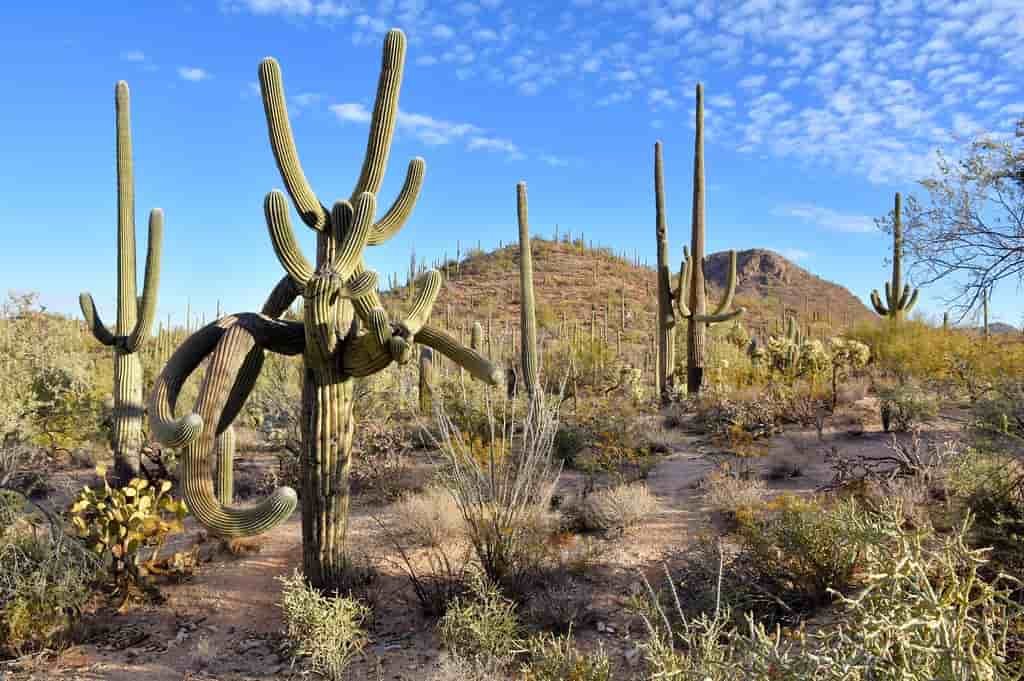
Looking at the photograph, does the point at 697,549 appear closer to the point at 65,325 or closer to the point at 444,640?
the point at 444,640

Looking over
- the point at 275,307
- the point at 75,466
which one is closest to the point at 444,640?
the point at 275,307

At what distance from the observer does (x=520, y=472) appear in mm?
5453

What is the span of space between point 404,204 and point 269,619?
3.86 meters

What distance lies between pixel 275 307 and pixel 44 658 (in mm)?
3167

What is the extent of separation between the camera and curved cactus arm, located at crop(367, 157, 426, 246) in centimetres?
618

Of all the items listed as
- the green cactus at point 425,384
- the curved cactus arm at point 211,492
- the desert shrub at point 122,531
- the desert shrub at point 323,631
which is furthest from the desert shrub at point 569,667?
the green cactus at point 425,384

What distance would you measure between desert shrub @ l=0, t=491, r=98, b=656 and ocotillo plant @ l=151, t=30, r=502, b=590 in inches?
59.9

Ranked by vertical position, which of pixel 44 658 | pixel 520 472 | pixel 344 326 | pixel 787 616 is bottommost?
pixel 44 658

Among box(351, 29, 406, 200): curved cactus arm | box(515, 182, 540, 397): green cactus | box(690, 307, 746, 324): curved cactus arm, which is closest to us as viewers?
box(351, 29, 406, 200): curved cactus arm

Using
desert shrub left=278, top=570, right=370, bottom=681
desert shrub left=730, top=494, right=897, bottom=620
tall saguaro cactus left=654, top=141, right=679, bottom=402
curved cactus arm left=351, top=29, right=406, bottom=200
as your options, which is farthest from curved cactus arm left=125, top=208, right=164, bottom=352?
tall saguaro cactus left=654, top=141, right=679, bottom=402

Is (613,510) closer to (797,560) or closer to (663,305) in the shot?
(797,560)

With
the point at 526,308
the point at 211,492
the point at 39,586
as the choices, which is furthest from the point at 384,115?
the point at 526,308

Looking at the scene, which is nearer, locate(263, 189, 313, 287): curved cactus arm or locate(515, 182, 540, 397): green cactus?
locate(263, 189, 313, 287): curved cactus arm

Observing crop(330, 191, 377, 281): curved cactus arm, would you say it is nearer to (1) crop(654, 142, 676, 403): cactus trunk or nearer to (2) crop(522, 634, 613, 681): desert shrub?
(2) crop(522, 634, 613, 681): desert shrub
